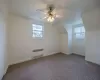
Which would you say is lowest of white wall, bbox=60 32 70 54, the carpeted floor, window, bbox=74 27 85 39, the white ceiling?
the carpeted floor

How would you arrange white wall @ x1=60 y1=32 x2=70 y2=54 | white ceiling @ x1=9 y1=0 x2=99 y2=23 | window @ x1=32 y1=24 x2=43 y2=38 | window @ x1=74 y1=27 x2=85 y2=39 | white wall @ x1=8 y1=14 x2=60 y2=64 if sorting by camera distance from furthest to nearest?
white wall @ x1=60 y1=32 x2=70 y2=54
window @ x1=74 y1=27 x2=85 y2=39
window @ x1=32 y1=24 x2=43 y2=38
white wall @ x1=8 y1=14 x2=60 y2=64
white ceiling @ x1=9 y1=0 x2=99 y2=23

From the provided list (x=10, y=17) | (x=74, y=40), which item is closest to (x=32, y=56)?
(x=10, y=17)

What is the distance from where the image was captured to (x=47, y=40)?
15.3 feet

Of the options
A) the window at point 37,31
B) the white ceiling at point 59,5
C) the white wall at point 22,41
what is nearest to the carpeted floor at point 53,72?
the white wall at point 22,41

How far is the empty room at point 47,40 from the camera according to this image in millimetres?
2107

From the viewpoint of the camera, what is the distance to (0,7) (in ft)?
5.99

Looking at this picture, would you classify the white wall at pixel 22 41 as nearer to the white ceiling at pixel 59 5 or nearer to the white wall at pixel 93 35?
the white ceiling at pixel 59 5

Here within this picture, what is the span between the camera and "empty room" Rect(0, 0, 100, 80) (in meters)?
2.11

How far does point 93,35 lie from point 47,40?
278 cm

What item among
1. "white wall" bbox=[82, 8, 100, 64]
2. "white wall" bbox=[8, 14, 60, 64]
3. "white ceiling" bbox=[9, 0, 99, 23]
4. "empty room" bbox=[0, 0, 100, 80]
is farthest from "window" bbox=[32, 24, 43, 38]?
"white wall" bbox=[82, 8, 100, 64]

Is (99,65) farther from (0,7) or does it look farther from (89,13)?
(0,7)

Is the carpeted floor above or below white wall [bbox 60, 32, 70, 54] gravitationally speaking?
below

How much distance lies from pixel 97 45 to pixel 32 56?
3454mm

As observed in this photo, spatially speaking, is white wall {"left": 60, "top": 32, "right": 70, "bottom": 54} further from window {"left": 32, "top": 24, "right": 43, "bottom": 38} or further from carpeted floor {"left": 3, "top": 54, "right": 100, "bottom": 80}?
Result: carpeted floor {"left": 3, "top": 54, "right": 100, "bottom": 80}
